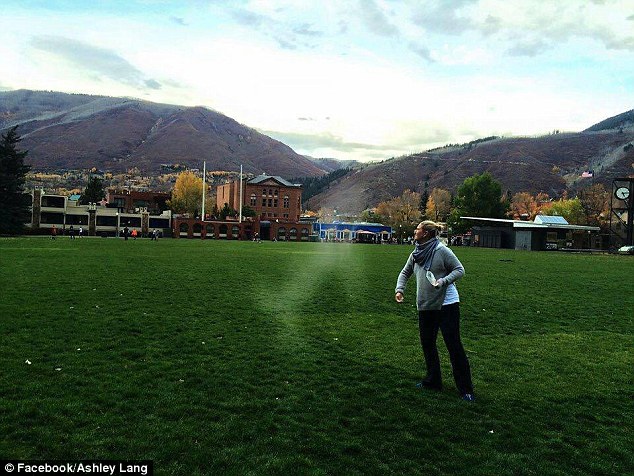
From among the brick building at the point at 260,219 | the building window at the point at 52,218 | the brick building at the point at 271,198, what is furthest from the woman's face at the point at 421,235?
the brick building at the point at 271,198

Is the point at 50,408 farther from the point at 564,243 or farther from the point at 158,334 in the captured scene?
the point at 564,243

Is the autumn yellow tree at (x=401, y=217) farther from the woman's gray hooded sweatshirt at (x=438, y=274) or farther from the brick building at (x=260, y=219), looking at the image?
the woman's gray hooded sweatshirt at (x=438, y=274)

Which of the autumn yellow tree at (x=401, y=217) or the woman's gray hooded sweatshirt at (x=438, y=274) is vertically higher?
the autumn yellow tree at (x=401, y=217)

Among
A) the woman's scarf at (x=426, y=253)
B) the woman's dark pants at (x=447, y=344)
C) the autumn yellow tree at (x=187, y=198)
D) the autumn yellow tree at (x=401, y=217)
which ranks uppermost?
the autumn yellow tree at (x=187, y=198)

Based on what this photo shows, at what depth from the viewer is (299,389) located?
21.1 feet

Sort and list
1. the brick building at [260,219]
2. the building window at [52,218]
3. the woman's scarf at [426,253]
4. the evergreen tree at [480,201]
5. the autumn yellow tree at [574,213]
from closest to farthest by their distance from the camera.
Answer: the woman's scarf at [426,253]
the building window at [52,218]
the evergreen tree at [480,201]
the brick building at [260,219]
the autumn yellow tree at [574,213]

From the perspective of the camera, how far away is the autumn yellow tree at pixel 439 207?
124m

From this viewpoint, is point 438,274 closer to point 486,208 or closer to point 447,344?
point 447,344

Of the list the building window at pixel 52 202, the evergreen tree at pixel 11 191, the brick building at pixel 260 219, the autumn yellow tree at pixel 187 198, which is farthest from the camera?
the autumn yellow tree at pixel 187 198

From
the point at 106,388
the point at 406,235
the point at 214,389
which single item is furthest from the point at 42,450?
the point at 406,235

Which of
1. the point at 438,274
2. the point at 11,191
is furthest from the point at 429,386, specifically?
the point at 11,191

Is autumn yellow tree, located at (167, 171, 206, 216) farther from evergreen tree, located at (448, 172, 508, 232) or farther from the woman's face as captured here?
the woman's face

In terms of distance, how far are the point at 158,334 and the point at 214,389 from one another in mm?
3285

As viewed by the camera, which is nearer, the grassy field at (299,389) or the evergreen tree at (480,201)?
the grassy field at (299,389)
